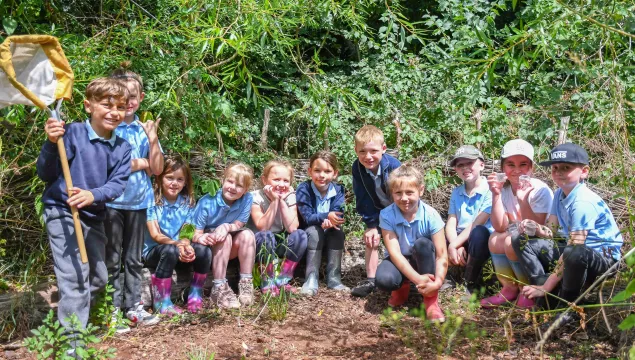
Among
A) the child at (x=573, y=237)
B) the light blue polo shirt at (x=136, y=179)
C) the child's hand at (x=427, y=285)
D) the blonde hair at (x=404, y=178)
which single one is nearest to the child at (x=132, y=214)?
the light blue polo shirt at (x=136, y=179)

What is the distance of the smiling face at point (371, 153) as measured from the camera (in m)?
4.88

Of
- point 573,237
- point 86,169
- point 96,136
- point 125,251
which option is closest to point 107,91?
point 96,136

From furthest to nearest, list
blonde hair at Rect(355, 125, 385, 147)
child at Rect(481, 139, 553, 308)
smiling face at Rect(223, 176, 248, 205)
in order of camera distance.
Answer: blonde hair at Rect(355, 125, 385, 147) → smiling face at Rect(223, 176, 248, 205) → child at Rect(481, 139, 553, 308)

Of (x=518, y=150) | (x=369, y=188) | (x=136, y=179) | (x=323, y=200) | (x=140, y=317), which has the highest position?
(x=518, y=150)

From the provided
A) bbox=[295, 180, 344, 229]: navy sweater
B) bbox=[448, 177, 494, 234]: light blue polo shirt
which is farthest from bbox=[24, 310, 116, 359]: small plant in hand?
bbox=[448, 177, 494, 234]: light blue polo shirt

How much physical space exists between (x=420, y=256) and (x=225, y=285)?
128cm

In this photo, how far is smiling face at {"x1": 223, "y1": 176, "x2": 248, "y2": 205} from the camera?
Result: 4.77 m

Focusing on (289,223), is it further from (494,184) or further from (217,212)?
(494,184)

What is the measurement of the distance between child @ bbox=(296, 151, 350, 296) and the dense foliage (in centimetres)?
58

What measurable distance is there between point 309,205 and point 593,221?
195 cm

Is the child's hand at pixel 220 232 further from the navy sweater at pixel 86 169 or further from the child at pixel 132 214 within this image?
the navy sweater at pixel 86 169

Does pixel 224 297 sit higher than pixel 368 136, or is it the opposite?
pixel 368 136

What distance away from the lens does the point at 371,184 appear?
16.4 ft

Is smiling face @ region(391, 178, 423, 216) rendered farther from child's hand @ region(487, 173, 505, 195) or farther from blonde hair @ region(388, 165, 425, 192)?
child's hand @ region(487, 173, 505, 195)
